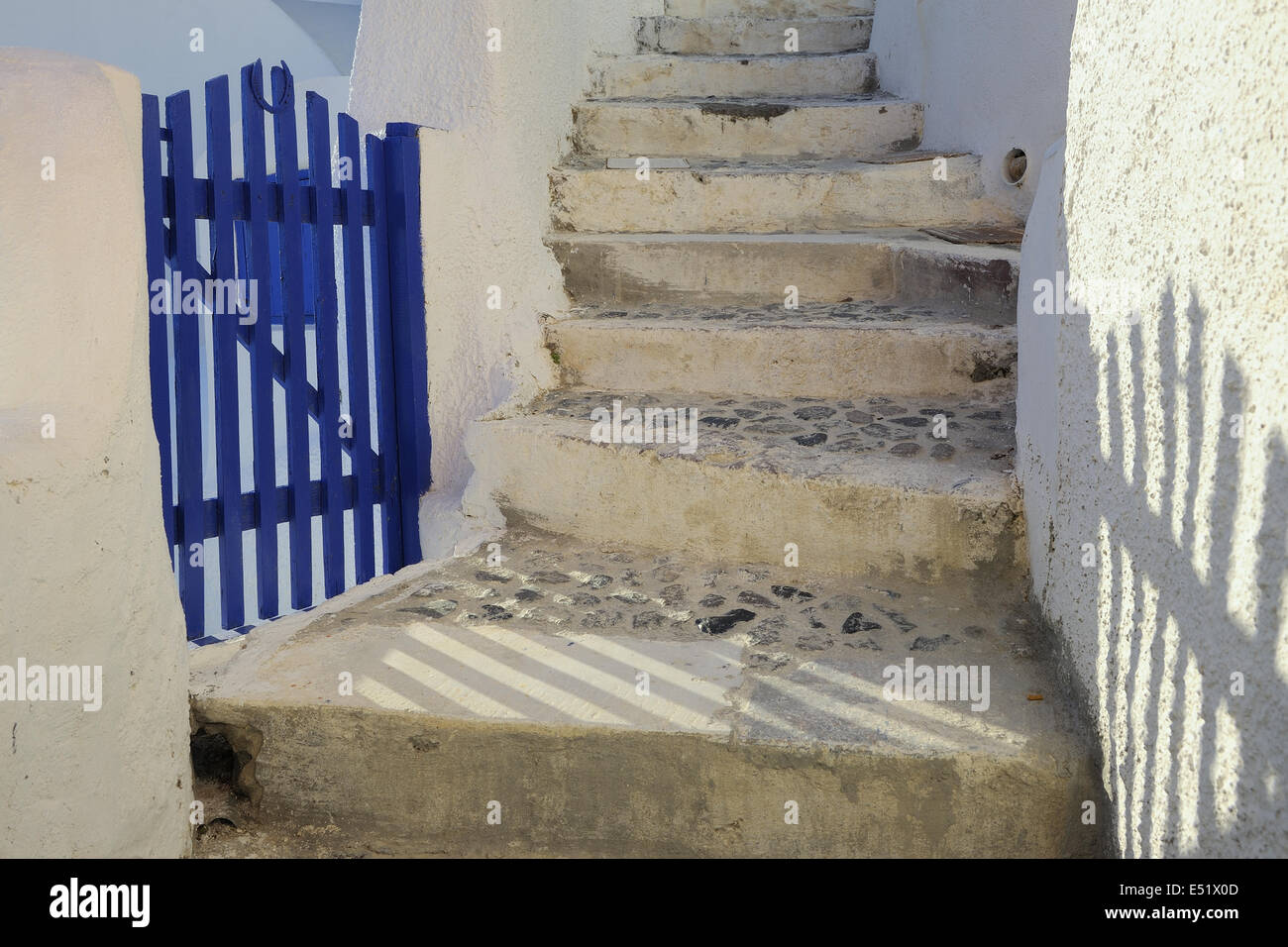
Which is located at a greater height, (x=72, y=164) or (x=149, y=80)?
(x=149, y=80)

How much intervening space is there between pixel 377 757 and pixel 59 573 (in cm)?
62

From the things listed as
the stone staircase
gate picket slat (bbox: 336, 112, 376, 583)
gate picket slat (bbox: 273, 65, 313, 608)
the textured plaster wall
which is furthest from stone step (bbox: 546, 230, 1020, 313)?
the textured plaster wall

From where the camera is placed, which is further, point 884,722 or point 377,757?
point 377,757

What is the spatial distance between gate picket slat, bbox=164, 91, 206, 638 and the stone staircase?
1.92ft

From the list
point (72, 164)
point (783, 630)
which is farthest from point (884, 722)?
point (72, 164)

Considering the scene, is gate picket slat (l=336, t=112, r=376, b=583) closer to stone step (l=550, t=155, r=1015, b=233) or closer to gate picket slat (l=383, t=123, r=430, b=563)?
gate picket slat (l=383, t=123, r=430, b=563)

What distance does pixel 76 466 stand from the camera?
1609 mm

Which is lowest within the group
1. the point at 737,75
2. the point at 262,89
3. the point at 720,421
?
the point at 720,421

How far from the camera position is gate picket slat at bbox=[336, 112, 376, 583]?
3.26 metres

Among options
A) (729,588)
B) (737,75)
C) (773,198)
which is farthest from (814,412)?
(737,75)

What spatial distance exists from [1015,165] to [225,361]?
2467 mm

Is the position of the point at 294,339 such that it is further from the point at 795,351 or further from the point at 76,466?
the point at 76,466
